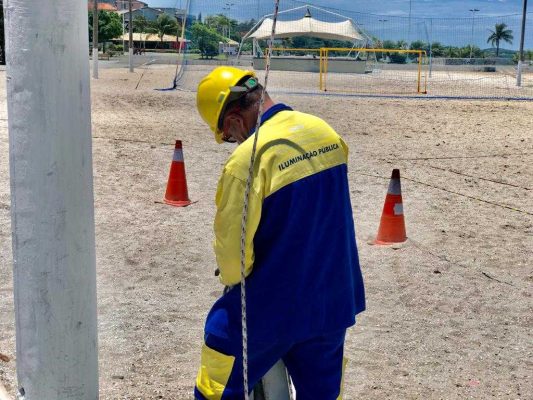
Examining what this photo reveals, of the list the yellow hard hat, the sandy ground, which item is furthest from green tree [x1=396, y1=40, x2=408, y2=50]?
the yellow hard hat

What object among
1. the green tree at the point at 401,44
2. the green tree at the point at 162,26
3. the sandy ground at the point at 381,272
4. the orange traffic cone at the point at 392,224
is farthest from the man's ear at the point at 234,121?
the green tree at the point at 162,26

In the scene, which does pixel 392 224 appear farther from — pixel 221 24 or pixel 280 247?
pixel 221 24

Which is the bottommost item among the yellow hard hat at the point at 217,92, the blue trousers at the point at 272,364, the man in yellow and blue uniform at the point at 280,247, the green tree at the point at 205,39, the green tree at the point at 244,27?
the blue trousers at the point at 272,364

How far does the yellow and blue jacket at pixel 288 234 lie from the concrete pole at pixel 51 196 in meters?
0.50

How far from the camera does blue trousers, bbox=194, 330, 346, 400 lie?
2281 millimetres

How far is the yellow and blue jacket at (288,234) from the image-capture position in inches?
84.6

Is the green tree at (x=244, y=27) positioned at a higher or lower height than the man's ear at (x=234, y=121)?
higher

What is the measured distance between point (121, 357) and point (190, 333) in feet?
1.65

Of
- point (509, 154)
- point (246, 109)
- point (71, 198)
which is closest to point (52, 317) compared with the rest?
point (71, 198)

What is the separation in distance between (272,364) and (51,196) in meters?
0.89

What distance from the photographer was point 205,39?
67.8 ft

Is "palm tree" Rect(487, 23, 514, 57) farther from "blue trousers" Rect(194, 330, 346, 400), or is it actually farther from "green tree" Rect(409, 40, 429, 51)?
"blue trousers" Rect(194, 330, 346, 400)

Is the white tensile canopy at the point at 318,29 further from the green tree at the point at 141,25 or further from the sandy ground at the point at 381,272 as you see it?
the green tree at the point at 141,25

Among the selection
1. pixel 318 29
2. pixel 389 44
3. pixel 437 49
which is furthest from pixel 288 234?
pixel 437 49
